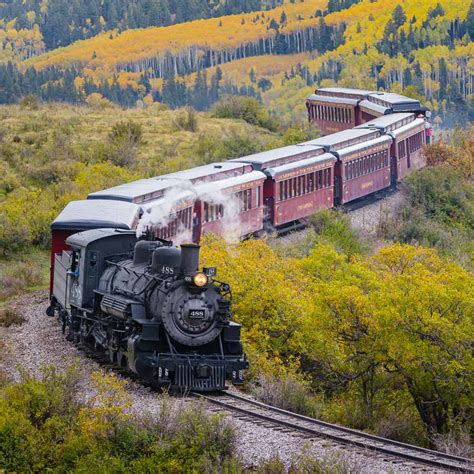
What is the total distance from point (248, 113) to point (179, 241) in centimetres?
4680

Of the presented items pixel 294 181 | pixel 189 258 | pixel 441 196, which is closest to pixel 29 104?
pixel 441 196

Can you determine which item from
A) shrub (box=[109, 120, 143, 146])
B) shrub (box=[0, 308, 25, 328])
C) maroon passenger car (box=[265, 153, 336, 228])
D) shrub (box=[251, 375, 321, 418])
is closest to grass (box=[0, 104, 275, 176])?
shrub (box=[109, 120, 143, 146])

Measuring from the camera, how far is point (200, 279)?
59.1 ft

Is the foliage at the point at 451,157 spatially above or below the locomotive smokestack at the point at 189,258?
below

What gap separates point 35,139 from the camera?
54562mm

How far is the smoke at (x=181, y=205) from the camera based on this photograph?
85.8 ft

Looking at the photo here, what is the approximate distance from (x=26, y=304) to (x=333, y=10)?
151 m

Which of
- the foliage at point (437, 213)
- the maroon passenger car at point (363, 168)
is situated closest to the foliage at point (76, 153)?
the maroon passenger car at point (363, 168)

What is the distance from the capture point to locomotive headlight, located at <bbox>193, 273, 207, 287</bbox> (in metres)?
18.0

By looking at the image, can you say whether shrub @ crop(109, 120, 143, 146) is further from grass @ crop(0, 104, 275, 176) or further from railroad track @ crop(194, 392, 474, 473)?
railroad track @ crop(194, 392, 474, 473)

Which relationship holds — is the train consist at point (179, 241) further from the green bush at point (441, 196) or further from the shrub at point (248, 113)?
the shrub at point (248, 113)

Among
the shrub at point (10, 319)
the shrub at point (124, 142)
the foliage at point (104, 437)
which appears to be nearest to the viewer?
the foliage at point (104, 437)

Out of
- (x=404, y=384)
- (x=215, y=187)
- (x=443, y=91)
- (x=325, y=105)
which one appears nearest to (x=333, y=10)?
(x=443, y=91)

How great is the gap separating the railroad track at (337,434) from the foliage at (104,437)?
1043 millimetres
